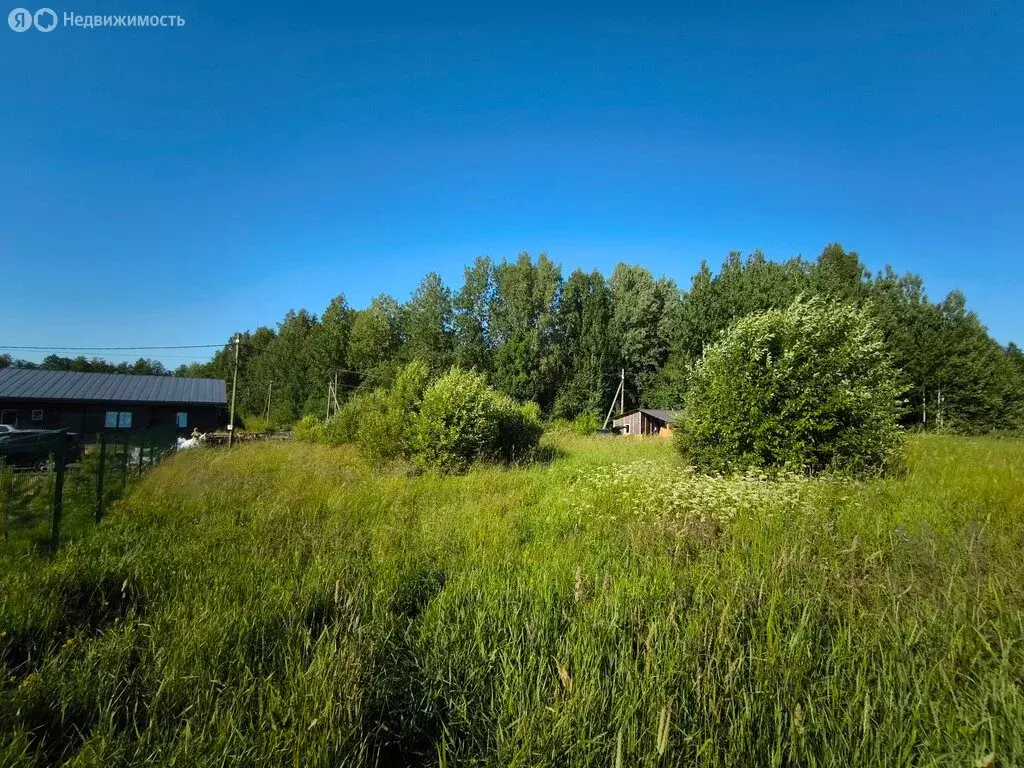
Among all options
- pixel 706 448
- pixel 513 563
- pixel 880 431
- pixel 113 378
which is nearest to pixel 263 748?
pixel 513 563

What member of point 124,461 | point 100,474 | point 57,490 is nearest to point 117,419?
point 124,461

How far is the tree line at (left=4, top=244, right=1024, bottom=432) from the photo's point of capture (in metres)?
32.6

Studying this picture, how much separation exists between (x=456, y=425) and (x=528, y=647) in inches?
398

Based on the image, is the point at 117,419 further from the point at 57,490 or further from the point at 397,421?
the point at 57,490

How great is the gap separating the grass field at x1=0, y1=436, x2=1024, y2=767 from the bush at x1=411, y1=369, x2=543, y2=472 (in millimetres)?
7064

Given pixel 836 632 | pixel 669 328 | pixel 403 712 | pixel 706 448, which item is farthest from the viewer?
pixel 669 328

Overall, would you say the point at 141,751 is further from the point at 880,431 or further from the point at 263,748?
the point at 880,431

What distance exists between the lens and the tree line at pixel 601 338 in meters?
32.6

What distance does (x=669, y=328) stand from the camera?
42.8 m

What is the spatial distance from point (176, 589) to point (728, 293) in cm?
3593

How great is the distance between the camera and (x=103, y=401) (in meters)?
30.2

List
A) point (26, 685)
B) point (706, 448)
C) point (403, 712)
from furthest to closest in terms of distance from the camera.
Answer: point (706, 448) → point (403, 712) → point (26, 685)

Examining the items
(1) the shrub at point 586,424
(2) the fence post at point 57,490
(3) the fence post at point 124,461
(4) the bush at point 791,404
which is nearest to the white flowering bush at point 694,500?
(4) the bush at point 791,404

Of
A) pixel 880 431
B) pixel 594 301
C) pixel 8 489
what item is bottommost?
pixel 8 489
